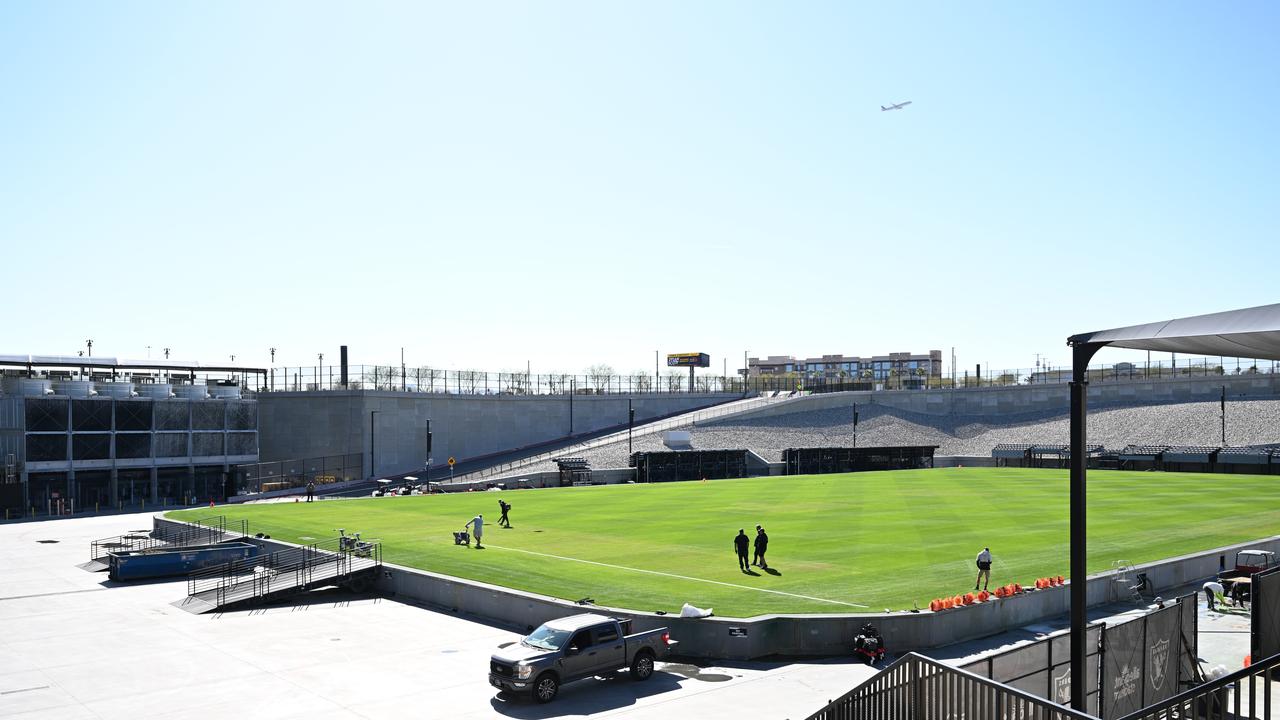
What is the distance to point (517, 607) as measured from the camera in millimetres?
27359

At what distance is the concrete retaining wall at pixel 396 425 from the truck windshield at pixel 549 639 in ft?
230

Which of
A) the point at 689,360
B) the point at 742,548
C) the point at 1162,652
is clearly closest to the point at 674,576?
the point at 742,548

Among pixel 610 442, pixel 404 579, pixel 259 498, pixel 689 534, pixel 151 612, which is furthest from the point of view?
pixel 610 442

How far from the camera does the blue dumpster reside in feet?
120

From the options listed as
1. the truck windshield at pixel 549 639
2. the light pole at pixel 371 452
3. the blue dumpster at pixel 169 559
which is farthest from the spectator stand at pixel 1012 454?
the truck windshield at pixel 549 639

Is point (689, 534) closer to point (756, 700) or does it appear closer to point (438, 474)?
point (756, 700)

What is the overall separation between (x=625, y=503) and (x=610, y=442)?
43.8 m

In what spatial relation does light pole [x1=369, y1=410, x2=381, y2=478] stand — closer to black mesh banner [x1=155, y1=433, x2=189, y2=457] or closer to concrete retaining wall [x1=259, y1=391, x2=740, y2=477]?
concrete retaining wall [x1=259, y1=391, x2=740, y2=477]

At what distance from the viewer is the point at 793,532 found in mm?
40781

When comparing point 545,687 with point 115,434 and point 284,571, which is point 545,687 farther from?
point 115,434

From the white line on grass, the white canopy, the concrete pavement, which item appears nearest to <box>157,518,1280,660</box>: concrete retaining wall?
the concrete pavement

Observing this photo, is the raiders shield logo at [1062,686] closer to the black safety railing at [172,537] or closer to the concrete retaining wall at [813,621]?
the concrete retaining wall at [813,621]

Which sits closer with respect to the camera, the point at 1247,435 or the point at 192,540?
the point at 192,540

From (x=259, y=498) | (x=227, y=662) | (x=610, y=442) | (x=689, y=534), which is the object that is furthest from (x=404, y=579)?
(x=610, y=442)
